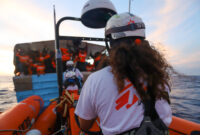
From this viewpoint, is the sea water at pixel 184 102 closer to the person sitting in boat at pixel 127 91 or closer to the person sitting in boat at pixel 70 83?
the person sitting in boat at pixel 127 91

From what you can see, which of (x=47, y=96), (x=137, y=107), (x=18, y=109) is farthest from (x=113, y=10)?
(x=47, y=96)

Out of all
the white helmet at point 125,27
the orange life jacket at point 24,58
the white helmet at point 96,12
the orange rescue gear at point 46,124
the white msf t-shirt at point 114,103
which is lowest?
the orange rescue gear at point 46,124

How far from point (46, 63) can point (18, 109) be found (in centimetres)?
514

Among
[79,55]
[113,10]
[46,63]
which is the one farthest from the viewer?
[79,55]

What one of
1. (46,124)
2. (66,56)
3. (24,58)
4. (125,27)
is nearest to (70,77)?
(46,124)

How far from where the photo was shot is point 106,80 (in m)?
0.87

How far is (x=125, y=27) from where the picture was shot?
104cm

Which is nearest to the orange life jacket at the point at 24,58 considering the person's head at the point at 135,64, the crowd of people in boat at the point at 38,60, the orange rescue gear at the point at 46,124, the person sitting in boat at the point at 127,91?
the crowd of people in boat at the point at 38,60

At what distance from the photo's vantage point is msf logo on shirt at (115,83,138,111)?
33.3 inches

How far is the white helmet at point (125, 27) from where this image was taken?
3.37ft

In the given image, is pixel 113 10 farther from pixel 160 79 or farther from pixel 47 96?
pixel 47 96

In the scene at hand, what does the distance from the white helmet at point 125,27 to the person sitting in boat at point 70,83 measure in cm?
425

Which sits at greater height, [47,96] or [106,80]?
[106,80]

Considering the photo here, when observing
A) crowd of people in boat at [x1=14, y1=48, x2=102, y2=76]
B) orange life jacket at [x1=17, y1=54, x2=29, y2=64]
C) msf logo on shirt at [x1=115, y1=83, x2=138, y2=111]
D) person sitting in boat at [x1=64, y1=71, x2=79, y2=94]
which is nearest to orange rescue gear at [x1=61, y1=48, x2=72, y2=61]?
crowd of people in boat at [x1=14, y1=48, x2=102, y2=76]
